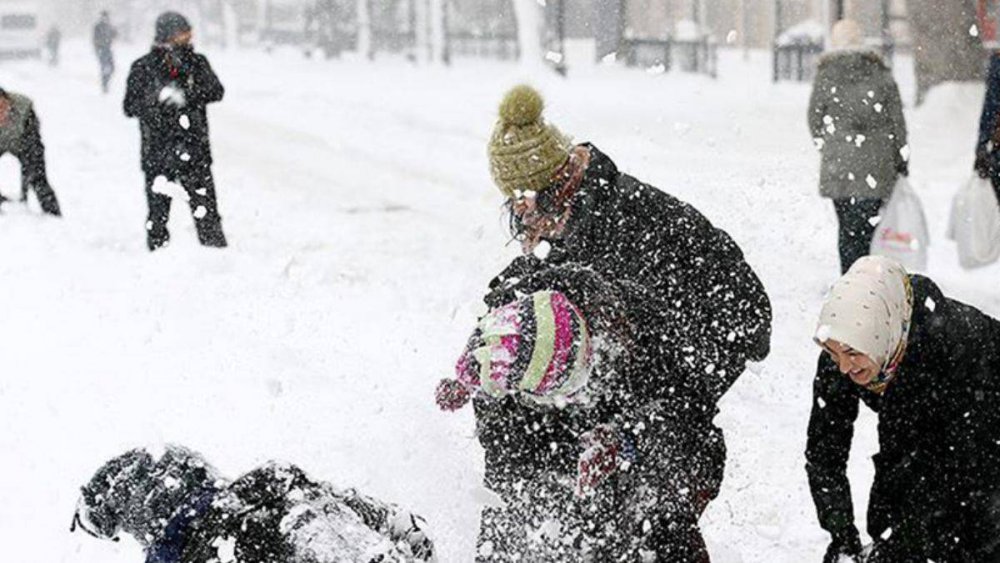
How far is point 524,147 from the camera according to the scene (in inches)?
142

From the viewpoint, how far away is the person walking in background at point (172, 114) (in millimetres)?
8914

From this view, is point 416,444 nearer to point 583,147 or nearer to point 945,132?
point 583,147

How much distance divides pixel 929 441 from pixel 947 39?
15.6m

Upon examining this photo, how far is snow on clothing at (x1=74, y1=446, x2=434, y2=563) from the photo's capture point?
307cm

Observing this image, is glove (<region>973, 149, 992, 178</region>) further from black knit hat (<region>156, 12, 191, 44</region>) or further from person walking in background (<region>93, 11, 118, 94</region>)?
person walking in background (<region>93, 11, 118, 94</region>)

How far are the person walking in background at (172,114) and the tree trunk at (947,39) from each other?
11477 millimetres

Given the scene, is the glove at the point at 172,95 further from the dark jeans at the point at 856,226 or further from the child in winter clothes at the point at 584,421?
the child in winter clothes at the point at 584,421

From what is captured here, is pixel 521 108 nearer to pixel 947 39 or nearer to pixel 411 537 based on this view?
pixel 411 537

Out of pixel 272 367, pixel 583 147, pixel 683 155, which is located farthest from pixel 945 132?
pixel 583 147

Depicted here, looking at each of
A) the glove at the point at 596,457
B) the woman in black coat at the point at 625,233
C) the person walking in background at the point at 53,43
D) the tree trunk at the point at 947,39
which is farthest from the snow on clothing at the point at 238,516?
the person walking in background at the point at 53,43

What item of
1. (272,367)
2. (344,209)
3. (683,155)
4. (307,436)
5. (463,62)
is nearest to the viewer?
(307,436)

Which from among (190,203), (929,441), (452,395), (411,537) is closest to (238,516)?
(411,537)

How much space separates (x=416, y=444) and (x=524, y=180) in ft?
6.37

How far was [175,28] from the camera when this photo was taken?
8.93 metres
